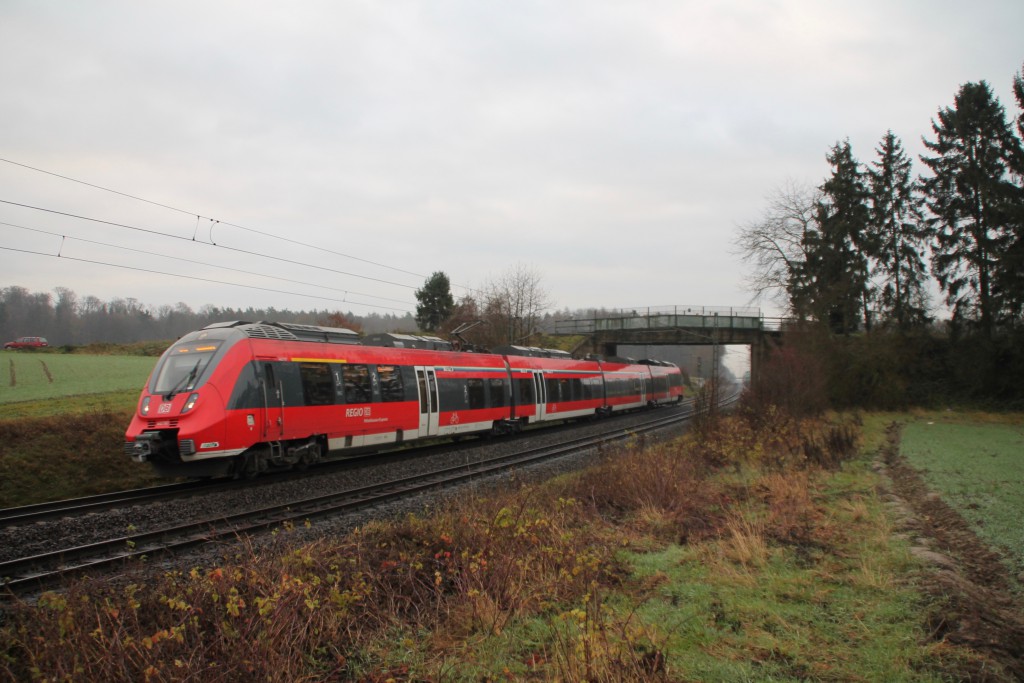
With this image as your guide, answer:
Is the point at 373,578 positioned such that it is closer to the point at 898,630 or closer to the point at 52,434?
the point at 898,630

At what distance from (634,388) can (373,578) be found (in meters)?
34.4

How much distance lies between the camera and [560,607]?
6031 millimetres

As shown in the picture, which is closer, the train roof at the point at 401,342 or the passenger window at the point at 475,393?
the train roof at the point at 401,342

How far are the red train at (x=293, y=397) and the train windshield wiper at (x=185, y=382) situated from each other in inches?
1.0

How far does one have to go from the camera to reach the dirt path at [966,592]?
4.70m

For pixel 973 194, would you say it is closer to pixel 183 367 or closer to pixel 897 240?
pixel 897 240

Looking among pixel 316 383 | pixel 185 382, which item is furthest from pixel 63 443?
pixel 316 383

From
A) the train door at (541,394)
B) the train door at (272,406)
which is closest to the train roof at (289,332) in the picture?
the train door at (272,406)

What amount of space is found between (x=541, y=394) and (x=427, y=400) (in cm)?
899

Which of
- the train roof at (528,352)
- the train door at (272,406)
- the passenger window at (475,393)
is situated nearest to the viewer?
the train door at (272,406)

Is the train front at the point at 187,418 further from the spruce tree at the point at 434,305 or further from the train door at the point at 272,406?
the spruce tree at the point at 434,305

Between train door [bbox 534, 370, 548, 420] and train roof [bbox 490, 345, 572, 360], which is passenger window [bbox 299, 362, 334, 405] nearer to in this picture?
train roof [bbox 490, 345, 572, 360]

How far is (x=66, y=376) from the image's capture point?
2756cm

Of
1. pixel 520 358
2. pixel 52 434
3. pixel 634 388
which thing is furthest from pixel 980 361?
pixel 52 434
